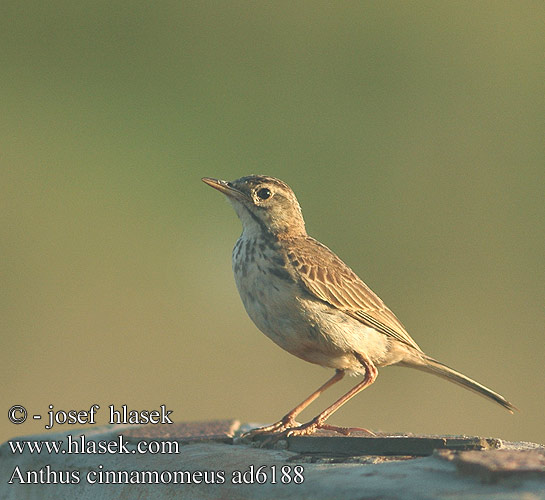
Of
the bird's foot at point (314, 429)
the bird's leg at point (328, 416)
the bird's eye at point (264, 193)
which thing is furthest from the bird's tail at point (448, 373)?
the bird's eye at point (264, 193)

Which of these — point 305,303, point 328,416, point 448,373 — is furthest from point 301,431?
point 448,373

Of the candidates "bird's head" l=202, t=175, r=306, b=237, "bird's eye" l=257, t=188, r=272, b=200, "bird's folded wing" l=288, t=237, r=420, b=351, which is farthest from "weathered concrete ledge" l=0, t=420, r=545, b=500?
"bird's eye" l=257, t=188, r=272, b=200

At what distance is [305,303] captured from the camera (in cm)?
563

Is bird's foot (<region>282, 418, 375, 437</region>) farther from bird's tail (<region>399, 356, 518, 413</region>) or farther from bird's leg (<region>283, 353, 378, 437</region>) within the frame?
bird's tail (<region>399, 356, 518, 413</region>)

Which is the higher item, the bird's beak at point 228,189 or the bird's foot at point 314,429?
the bird's beak at point 228,189

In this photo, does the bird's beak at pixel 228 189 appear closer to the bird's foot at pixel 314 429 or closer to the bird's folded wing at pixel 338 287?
the bird's folded wing at pixel 338 287

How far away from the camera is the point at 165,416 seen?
225 inches

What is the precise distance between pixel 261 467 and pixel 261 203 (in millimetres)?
2893

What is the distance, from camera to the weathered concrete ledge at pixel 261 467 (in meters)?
3.06

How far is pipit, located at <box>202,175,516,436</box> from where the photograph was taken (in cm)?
556

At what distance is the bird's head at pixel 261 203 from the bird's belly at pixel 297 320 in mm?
615

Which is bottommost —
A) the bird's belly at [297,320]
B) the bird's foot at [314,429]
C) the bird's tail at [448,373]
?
the bird's foot at [314,429]

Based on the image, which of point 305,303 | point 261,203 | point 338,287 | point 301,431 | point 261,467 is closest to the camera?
point 261,467

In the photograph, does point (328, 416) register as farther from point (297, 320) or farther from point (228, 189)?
point (228, 189)
